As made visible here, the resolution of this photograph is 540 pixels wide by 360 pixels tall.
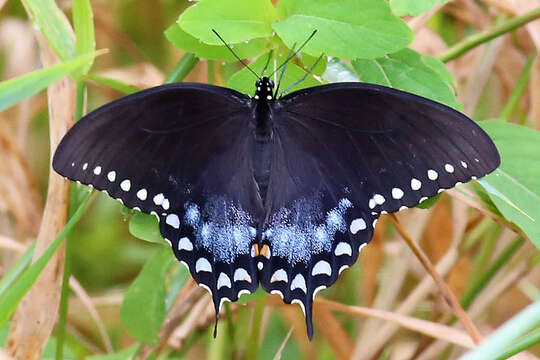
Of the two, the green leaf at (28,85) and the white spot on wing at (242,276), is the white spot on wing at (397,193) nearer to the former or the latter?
the white spot on wing at (242,276)

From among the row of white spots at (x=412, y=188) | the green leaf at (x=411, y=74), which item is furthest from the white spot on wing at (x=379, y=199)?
the green leaf at (x=411, y=74)

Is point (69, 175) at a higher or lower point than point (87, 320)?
higher

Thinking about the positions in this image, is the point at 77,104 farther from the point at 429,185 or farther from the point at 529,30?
the point at 529,30

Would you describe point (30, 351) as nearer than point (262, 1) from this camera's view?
No

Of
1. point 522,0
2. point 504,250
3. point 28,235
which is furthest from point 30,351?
point 522,0

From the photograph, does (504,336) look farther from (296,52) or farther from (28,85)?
(28,85)

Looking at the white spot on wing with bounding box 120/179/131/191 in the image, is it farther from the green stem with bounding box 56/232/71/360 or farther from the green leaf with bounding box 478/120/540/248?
the green leaf with bounding box 478/120/540/248
